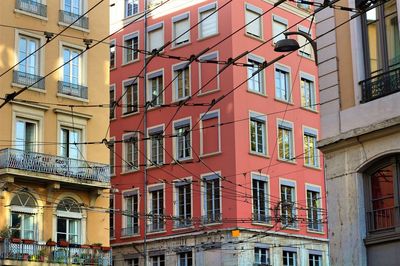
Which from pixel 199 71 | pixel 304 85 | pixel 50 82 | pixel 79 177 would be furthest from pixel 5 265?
pixel 304 85

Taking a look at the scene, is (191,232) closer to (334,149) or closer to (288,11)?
(288,11)

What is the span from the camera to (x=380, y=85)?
1978 cm

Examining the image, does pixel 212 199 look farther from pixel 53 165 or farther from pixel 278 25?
pixel 278 25

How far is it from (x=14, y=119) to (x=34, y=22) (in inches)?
192

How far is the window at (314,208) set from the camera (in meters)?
48.5

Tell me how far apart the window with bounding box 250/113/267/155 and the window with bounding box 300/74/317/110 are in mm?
4416

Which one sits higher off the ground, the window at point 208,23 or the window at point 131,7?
the window at point 131,7

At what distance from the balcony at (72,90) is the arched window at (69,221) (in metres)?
5.02

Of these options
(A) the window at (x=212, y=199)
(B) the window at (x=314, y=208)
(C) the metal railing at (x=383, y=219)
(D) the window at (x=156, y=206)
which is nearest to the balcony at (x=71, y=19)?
(A) the window at (x=212, y=199)

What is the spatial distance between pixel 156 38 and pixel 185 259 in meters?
13.6

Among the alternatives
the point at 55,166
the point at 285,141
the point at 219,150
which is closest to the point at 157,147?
the point at 219,150

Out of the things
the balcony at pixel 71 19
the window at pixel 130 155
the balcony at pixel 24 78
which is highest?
the balcony at pixel 71 19

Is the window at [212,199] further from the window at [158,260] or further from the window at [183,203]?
the window at [158,260]

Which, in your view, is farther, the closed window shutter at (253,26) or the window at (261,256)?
the closed window shutter at (253,26)
